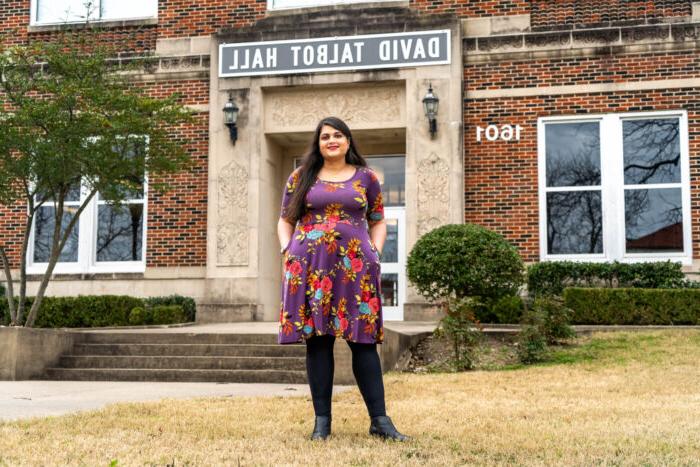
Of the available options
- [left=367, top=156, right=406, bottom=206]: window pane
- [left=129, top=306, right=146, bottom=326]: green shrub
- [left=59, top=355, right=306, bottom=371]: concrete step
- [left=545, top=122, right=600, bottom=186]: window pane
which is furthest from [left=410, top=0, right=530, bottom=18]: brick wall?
[left=59, top=355, right=306, bottom=371]: concrete step

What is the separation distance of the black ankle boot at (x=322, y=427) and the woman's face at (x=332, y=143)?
1.48 m

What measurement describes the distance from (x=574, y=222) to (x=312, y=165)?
392 inches

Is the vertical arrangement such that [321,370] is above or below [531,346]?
above

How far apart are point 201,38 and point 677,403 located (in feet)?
37.8

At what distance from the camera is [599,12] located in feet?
47.0

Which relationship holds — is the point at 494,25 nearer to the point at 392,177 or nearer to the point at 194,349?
the point at 392,177

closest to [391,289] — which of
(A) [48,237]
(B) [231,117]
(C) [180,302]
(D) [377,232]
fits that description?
(C) [180,302]

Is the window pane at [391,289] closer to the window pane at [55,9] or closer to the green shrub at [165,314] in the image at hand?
the green shrub at [165,314]

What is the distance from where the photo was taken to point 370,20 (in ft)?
48.2

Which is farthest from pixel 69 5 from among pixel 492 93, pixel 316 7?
pixel 492 93

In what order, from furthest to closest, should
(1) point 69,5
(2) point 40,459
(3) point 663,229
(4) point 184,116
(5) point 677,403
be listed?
(1) point 69,5
(3) point 663,229
(4) point 184,116
(5) point 677,403
(2) point 40,459

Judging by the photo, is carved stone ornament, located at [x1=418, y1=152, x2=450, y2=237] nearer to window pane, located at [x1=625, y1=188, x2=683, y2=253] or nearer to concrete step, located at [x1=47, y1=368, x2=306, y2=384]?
window pane, located at [x1=625, y1=188, x2=683, y2=253]

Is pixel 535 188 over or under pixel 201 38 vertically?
under

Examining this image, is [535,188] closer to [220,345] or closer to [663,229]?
[663,229]
